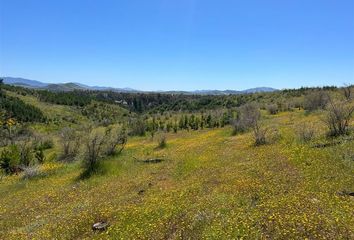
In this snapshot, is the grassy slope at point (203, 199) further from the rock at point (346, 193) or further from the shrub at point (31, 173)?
the shrub at point (31, 173)

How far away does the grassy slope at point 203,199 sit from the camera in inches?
377

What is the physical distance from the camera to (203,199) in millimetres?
12500

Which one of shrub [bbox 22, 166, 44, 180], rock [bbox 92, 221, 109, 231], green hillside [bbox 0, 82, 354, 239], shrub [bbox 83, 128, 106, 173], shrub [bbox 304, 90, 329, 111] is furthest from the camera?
shrub [bbox 304, 90, 329, 111]

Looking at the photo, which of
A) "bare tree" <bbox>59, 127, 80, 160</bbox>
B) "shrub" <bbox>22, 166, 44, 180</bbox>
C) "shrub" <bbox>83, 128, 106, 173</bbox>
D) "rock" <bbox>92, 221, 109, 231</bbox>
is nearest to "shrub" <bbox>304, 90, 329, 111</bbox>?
"bare tree" <bbox>59, 127, 80, 160</bbox>

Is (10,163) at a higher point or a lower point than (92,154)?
lower

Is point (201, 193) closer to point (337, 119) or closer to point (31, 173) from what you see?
point (337, 119)

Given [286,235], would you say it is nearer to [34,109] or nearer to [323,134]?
[323,134]

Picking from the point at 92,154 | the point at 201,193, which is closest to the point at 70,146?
the point at 92,154

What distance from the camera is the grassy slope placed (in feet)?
31.4

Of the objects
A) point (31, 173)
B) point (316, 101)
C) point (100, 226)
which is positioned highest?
point (316, 101)

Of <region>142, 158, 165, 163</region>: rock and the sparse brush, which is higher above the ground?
<region>142, 158, 165, 163</region>: rock

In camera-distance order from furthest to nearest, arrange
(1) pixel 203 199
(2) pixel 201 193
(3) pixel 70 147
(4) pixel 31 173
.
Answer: (3) pixel 70 147
(4) pixel 31 173
(2) pixel 201 193
(1) pixel 203 199

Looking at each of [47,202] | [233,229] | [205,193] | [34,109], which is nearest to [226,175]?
[205,193]

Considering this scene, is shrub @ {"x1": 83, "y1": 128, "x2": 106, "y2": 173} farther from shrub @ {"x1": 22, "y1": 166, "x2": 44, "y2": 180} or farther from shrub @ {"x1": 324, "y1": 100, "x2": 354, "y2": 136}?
shrub @ {"x1": 324, "y1": 100, "x2": 354, "y2": 136}
